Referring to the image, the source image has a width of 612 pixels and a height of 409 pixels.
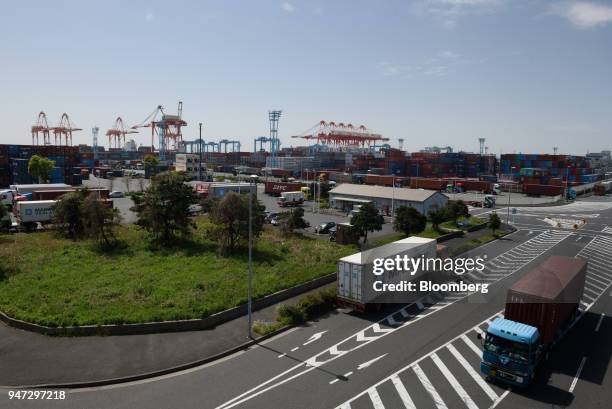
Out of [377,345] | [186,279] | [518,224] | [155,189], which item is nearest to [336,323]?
[377,345]

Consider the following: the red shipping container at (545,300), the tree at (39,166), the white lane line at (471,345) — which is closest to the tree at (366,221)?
the red shipping container at (545,300)

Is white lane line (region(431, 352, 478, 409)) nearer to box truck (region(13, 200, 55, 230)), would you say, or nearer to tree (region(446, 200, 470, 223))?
tree (region(446, 200, 470, 223))

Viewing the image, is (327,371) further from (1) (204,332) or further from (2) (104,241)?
(2) (104,241)

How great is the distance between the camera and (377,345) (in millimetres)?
13875

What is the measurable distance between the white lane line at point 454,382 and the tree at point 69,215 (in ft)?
77.1

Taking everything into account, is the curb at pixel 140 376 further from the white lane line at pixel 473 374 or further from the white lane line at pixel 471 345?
the white lane line at pixel 471 345

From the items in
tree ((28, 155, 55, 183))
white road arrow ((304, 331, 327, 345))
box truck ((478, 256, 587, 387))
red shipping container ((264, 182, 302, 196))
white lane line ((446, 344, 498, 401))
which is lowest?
white road arrow ((304, 331, 327, 345))

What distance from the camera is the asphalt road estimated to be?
10586 millimetres

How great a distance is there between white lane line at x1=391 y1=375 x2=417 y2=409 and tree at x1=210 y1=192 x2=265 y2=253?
1455 centimetres

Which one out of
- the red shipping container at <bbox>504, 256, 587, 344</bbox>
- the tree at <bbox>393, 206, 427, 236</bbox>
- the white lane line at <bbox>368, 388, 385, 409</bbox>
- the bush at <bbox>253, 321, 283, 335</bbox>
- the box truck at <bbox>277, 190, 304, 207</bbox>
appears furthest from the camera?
the box truck at <bbox>277, 190, 304, 207</bbox>

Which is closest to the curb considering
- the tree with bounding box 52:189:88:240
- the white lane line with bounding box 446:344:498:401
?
the white lane line with bounding box 446:344:498:401

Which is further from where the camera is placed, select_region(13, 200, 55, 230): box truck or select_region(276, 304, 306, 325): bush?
select_region(13, 200, 55, 230): box truck

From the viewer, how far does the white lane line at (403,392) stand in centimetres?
1042

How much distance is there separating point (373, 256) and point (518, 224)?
30.9 meters
